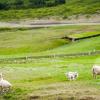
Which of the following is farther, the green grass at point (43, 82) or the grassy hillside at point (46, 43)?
the grassy hillside at point (46, 43)

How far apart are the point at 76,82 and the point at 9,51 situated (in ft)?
179

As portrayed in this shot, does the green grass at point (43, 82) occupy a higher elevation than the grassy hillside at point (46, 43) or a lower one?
higher

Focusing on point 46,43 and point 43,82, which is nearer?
point 43,82

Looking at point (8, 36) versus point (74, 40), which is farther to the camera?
point (8, 36)

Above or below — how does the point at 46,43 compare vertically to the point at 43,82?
below

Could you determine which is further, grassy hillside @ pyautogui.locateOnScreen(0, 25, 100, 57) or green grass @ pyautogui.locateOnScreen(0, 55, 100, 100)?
grassy hillside @ pyautogui.locateOnScreen(0, 25, 100, 57)

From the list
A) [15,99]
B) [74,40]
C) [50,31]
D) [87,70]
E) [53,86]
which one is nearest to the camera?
[15,99]

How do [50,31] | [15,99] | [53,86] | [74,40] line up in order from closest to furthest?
[15,99] < [53,86] < [74,40] < [50,31]

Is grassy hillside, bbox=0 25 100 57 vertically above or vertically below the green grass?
below

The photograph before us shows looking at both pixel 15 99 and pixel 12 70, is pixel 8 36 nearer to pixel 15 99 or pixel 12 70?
pixel 12 70

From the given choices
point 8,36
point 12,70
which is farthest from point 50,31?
point 12,70

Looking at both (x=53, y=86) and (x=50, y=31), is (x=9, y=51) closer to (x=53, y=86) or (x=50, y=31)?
(x=50, y=31)

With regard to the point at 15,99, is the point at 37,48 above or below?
below

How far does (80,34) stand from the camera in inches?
4336
